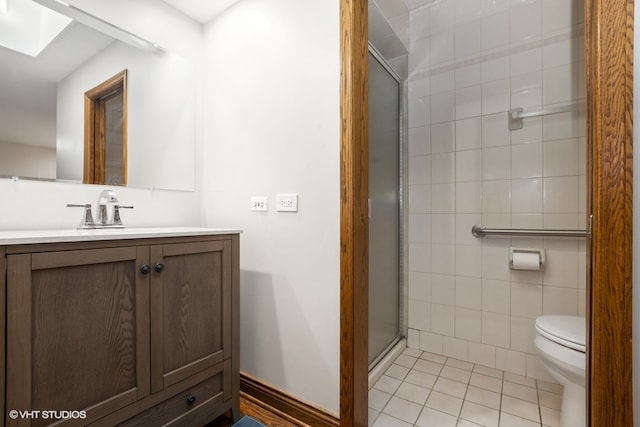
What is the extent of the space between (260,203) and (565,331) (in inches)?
60.4

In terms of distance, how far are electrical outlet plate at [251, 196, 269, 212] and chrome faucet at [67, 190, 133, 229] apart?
2.05 ft

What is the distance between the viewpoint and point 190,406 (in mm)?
1204

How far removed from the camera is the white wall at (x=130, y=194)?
1.22 metres

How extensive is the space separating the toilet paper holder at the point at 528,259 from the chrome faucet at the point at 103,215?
86.0 inches

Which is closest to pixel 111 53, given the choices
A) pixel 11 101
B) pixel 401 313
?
pixel 11 101

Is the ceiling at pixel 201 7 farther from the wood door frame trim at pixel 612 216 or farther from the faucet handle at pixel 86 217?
the wood door frame trim at pixel 612 216

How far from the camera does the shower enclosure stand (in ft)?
6.12

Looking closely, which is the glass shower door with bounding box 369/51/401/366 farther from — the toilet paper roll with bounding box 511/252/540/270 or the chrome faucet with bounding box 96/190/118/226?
the chrome faucet with bounding box 96/190/118/226

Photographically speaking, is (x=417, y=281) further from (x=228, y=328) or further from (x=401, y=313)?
(x=228, y=328)

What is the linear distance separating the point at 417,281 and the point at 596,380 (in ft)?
4.44

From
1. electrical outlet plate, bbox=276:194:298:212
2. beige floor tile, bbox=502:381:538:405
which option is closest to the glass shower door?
electrical outlet plate, bbox=276:194:298:212
